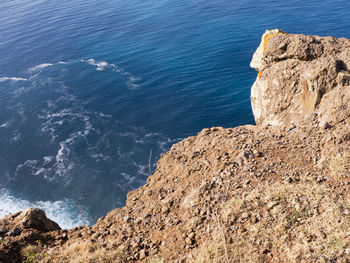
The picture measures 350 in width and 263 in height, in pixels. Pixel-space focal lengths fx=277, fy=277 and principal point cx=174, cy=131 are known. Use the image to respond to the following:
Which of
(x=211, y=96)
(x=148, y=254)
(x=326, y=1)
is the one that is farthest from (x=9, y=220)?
(x=326, y=1)

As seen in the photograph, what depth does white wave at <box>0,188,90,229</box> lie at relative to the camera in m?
29.0

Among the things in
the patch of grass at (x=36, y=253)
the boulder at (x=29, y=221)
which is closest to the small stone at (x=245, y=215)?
the patch of grass at (x=36, y=253)

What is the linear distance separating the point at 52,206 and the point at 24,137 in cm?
1517

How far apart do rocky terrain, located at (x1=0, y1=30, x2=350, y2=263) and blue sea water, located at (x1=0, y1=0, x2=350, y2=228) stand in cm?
1631

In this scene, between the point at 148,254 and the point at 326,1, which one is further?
the point at 326,1

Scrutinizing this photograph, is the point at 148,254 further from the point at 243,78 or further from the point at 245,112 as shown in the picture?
the point at 243,78

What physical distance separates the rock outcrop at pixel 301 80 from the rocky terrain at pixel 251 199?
67mm

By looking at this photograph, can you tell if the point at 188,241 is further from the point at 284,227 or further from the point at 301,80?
the point at 301,80

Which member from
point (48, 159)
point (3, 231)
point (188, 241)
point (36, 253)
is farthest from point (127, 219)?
point (48, 159)

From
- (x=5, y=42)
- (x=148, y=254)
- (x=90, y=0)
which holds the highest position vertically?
(x=90, y=0)

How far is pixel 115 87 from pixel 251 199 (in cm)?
Answer: 4137

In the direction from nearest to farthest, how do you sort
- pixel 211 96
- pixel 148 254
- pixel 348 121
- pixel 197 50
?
pixel 148 254 < pixel 348 121 < pixel 211 96 < pixel 197 50

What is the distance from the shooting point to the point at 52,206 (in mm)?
30766

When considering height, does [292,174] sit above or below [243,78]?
above
